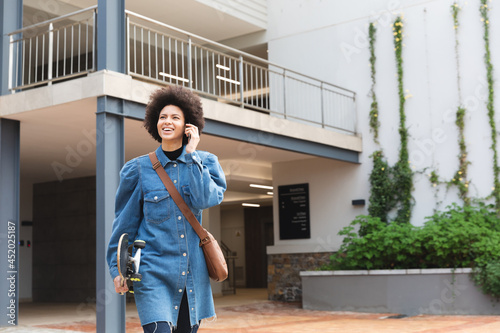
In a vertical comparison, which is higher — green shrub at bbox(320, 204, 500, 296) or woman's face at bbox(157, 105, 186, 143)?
woman's face at bbox(157, 105, 186, 143)

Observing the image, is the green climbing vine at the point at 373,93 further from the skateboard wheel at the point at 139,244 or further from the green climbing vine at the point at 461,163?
the skateboard wheel at the point at 139,244

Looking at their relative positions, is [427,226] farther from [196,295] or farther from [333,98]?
[196,295]

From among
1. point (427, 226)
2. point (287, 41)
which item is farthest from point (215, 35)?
point (427, 226)

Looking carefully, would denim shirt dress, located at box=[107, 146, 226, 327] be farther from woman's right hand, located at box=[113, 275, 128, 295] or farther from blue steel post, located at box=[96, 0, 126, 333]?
blue steel post, located at box=[96, 0, 126, 333]

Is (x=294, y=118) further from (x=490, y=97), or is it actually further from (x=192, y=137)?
(x=192, y=137)

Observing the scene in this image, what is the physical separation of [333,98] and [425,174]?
226 cm

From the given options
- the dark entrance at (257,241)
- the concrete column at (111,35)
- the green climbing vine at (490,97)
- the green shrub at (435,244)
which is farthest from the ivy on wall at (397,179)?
the dark entrance at (257,241)

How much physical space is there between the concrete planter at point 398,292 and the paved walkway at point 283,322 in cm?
24

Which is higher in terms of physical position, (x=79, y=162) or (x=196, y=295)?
(x=79, y=162)

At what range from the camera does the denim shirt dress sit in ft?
8.06

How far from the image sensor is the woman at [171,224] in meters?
2.45

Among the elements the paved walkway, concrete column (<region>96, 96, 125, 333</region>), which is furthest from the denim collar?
the paved walkway

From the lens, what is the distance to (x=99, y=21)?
782 cm

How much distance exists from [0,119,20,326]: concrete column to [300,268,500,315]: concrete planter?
500cm
